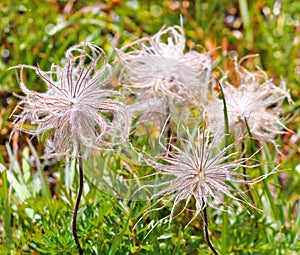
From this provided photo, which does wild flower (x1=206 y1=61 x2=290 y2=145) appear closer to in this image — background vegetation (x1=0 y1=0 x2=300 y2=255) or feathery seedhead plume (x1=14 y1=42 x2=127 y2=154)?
background vegetation (x1=0 y1=0 x2=300 y2=255)

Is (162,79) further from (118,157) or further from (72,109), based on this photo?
(72,109)

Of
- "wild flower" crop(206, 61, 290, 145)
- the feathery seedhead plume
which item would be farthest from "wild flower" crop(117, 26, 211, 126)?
the feathery seedhead plume

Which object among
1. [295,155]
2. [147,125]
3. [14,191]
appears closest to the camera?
[147,125]

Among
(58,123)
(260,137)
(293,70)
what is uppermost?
(58,123)

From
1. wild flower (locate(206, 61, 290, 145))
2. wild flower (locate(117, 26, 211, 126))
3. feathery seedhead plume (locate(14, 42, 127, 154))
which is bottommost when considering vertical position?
wild flower (locate(206, 61, 290, 145))

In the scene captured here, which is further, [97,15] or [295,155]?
[97,15]

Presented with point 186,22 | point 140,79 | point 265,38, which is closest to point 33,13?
point 186,22

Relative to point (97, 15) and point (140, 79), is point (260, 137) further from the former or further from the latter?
point (97, 15)
